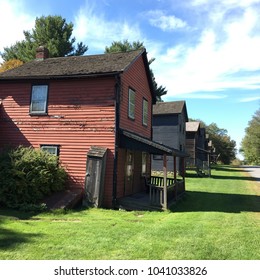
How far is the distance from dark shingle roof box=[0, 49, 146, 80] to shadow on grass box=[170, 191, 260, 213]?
23.7 feet

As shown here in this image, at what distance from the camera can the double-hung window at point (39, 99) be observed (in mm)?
15586

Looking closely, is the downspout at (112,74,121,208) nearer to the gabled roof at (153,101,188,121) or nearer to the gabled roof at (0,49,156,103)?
the gabled roof at (0,49,156,103)

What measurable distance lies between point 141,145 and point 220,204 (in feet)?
17.3

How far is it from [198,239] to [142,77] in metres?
12.5

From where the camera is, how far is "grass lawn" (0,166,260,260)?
691 centimetres

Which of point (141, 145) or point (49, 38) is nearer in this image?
point (141, 145)

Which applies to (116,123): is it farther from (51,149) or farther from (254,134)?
(254,134)

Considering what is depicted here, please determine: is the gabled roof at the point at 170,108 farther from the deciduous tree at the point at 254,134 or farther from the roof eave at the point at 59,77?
the deciduous tree at the point at 254,134

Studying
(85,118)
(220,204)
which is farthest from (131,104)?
(220,204)

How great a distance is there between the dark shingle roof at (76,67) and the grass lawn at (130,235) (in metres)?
6.71

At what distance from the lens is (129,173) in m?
16.1

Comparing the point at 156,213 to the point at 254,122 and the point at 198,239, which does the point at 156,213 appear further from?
the point at 254,122
